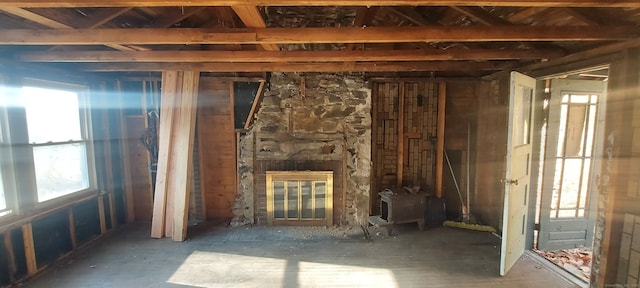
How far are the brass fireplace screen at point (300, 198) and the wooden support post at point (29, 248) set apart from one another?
2.66m

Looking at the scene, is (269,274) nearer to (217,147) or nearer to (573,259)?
(217,147)

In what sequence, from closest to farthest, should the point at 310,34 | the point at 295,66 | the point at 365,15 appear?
the point at 310,34 → the point at 365,15 → the point at 295,66

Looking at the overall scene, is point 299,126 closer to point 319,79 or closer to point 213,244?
point 319,79

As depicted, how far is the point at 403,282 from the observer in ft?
9.61

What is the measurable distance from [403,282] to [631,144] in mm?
2310

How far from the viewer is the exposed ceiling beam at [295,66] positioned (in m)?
3.61

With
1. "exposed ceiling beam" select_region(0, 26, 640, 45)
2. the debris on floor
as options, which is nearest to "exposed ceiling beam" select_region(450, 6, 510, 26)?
"exposed ceiling beam" select_region(0, 26, 640, 45)

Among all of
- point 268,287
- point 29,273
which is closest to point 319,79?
point 268,287

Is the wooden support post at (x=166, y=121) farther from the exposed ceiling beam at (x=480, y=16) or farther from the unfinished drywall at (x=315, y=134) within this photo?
the exposed ceiling beam at (x=480, y=16)

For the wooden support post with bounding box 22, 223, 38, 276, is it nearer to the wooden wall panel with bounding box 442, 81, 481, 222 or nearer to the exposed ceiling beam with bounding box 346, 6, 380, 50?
the exposed ceiling beam with bounding box 346, 6, 380, 50

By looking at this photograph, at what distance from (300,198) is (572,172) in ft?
11.8

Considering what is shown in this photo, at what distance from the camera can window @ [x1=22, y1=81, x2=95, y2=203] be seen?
320cm

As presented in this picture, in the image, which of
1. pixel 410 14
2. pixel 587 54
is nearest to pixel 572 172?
pixel 587 54

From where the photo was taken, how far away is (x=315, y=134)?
4.45 m
